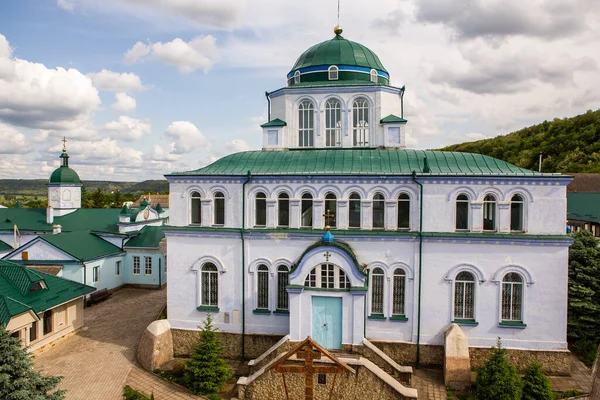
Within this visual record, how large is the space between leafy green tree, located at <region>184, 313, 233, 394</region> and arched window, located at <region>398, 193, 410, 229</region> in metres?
8.84

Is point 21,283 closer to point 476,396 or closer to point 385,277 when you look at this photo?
point 385,277

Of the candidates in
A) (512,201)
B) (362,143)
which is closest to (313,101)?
(362,143)

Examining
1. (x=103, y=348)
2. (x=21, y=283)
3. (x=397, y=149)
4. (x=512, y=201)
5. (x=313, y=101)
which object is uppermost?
(x=313, y=101)

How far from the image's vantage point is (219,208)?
1769 centimetres

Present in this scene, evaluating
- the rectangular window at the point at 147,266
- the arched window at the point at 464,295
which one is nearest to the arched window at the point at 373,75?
the arched window at the point at 464,295

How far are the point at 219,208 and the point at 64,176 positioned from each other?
26726mm

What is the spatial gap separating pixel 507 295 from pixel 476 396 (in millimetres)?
4154

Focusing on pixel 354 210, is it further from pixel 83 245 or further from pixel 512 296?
pixel 83 245

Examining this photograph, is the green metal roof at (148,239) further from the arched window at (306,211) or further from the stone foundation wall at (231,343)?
the arched window at (306,211)

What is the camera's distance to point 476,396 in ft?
45.5

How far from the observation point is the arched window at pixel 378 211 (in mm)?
16547

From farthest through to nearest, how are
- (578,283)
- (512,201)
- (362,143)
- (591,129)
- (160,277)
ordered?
(591,129) → (160,277) → (362,143) → (578,283) → (512,201)

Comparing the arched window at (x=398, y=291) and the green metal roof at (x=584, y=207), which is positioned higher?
the green metal roof at (x=584, y=207)

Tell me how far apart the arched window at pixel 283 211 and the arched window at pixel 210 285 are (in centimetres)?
359
